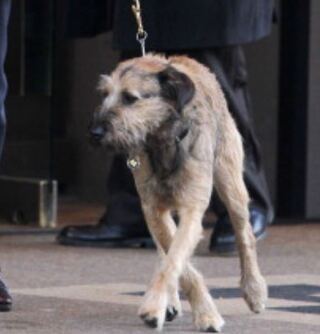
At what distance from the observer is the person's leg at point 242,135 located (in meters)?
10.0

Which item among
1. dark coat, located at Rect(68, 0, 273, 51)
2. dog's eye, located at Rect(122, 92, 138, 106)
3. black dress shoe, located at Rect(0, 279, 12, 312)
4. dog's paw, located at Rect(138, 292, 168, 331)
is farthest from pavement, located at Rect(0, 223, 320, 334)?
dark coat, located at Rect(68, 0, 273, 51)

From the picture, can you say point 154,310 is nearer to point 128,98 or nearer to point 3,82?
point 128,98

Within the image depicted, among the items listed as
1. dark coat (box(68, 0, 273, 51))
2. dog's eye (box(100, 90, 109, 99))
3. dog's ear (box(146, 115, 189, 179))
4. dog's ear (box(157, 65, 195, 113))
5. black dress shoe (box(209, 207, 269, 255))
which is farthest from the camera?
black dress shoe (box(209, 207, 269, 255))

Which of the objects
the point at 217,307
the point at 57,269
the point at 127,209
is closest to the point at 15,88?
the point at 127,209

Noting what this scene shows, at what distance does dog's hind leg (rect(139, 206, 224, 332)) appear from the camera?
7.02m

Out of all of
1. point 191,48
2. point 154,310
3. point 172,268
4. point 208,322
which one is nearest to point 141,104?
point 172,268

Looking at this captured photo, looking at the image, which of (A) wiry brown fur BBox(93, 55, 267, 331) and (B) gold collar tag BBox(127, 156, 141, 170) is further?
(B) gold collar tag BBox(127, 156, 141, 170)

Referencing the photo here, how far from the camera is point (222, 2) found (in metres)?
9.94

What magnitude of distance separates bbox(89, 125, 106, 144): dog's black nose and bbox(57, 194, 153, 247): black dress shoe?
353cm

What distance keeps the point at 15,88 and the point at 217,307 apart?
418cm

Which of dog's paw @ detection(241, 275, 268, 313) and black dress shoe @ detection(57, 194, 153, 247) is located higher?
dog's paw @ detection(241, 275, 268, 313)

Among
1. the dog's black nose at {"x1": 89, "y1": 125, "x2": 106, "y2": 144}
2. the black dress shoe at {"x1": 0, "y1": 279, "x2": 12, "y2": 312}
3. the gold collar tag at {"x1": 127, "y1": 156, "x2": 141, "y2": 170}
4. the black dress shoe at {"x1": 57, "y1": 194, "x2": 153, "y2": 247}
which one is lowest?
the black dress shoe at {"x1": 57, "y1": 194, "x2": 153, "y2": 247}

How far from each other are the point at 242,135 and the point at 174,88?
10.5 feet

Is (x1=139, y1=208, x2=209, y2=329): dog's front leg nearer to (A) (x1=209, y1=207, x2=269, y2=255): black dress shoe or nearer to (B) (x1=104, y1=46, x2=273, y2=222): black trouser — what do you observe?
(A) (x1=209, y1=207, x2=269, y2=255): black dress shoe
